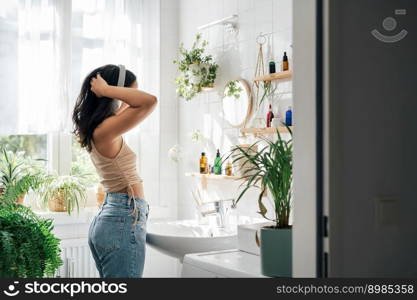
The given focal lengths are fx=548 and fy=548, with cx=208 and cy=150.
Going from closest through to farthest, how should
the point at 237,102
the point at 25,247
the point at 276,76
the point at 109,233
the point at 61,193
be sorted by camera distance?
the point at 25,247 < the point at 109,233 < the point at 276,76 < the point at 237,102 < the point at 61,193

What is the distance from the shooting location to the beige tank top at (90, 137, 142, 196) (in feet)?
8.32

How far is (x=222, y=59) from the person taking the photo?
148 inches

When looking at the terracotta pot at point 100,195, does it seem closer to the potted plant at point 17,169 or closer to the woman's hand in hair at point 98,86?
the potted plant at point 17,169

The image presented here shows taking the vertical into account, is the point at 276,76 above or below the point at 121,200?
above

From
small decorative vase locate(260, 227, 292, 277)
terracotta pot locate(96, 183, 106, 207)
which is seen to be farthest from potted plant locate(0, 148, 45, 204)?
small decorative vase locate(260, 227, 292, 277)

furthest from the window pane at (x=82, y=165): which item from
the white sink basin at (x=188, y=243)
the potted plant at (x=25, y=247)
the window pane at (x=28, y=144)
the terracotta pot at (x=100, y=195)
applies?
the potted plant at (x=25, y=247)

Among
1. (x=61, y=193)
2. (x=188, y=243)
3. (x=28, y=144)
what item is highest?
(x=28, y=144)

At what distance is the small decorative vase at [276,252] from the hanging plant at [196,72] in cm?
202

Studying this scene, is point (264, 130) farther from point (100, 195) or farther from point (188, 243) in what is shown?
point (100, 195)

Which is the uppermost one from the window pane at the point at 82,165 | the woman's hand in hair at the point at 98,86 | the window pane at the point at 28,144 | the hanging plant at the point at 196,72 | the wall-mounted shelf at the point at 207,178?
the hanging plant at the point at 196,72

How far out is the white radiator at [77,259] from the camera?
3.69 metres

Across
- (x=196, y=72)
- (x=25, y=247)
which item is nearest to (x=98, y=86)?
(x=25, y=247)

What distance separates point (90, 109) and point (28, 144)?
57.4 inches

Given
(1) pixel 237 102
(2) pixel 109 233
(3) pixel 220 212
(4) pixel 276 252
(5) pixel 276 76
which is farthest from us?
(1) pixel 237 102
